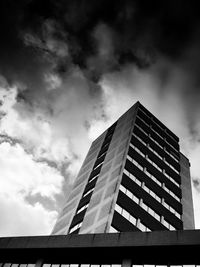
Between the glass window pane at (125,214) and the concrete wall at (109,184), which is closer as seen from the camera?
the concrete wall at (109,184)

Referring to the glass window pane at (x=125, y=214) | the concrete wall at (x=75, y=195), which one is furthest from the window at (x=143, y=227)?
the concrete wall at (x=75, y=195)

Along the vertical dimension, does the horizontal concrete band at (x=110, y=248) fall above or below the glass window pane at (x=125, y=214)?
below

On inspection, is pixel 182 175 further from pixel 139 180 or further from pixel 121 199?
pixel 121 199

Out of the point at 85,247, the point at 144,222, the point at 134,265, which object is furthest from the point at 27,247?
the point at 144,222

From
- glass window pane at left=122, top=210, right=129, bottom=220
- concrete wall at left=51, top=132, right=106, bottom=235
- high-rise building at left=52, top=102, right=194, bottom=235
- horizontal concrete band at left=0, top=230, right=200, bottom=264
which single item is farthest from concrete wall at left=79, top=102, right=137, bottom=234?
horizontal concrete band at left=0, top=230, right=200, bottom=264

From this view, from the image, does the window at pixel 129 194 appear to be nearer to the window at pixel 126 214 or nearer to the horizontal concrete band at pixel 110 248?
the window at pixel 126 214

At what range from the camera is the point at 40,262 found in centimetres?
2325

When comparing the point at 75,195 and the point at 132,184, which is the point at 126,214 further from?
the point at 75,195

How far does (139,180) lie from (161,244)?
2409 cm

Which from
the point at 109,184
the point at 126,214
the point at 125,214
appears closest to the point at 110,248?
the point at 125,214

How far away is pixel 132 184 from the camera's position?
4050cm

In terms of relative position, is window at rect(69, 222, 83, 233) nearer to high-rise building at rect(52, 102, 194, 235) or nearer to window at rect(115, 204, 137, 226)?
high-rise building at rect(52, 102, 194, 235)

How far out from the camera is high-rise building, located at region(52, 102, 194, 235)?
120 feet

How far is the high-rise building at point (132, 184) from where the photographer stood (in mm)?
36438
